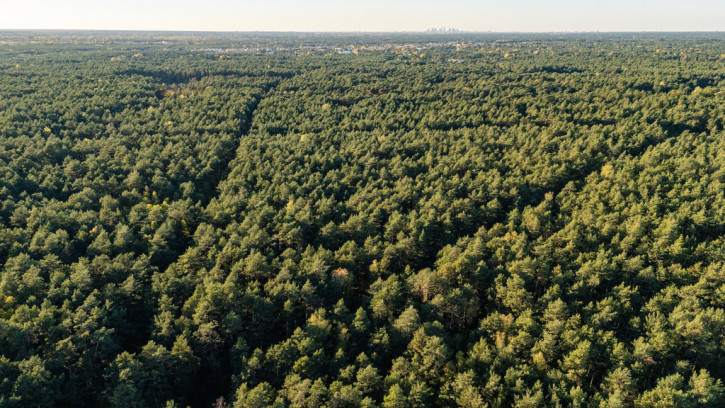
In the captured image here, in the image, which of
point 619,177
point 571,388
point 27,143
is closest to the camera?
point 571,388

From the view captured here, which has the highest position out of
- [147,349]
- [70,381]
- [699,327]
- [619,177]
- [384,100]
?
[384,100]

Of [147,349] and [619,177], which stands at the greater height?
[619,177]

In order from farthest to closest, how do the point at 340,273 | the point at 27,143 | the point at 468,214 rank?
the point at 27,143, the point at 468,214, the point at 340,273

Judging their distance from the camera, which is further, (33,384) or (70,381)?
(70,381)

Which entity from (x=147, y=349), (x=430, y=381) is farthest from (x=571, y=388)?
(x=147, y=349)

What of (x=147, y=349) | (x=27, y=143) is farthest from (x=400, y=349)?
(x=27, y=143)

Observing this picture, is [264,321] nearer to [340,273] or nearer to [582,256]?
[340,273]

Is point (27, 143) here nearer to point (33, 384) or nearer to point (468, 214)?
point (33, 384)
